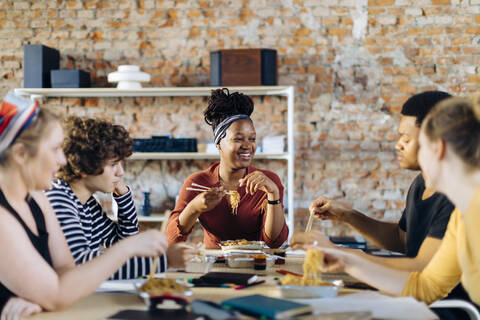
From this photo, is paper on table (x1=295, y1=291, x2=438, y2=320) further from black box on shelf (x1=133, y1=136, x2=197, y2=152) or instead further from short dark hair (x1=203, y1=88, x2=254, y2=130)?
black box on shelf (x1=133, y1=136, x2=197, y2=152)

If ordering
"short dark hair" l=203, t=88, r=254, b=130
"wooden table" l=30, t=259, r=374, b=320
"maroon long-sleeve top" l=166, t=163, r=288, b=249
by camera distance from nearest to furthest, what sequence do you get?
"wooden table" l=30, t=259, r=374, b=320, "maroon long-sleeve top" l=166, t=163, r=288, b=249, "short dark hair" l=203, t=88, r=254, b=130

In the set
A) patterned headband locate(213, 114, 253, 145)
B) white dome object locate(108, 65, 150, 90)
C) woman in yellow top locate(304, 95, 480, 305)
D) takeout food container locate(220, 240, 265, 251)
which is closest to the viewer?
woman in yellow top locate(304, 95, 480, 305)

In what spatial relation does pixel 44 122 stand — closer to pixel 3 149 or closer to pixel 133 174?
pixel 3 149

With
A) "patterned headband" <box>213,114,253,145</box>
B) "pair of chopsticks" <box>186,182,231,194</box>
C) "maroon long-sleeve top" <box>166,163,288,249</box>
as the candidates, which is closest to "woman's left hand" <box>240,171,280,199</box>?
"maroon long-sleeve top" <box>166,163,288,249</box>

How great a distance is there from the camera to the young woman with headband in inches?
55.4

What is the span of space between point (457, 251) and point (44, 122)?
1421 mm

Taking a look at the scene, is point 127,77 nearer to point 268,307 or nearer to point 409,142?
point 409,142

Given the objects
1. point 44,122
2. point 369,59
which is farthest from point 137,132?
point 44,122

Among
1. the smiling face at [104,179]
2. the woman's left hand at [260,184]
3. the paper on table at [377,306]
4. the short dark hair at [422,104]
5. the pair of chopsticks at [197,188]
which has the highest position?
the short dark hair at [422,104]

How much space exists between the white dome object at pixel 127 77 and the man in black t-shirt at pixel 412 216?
2.46 metres

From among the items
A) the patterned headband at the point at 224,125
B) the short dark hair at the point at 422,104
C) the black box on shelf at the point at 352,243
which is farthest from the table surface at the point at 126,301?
the black box on shelf at the point at 352,243

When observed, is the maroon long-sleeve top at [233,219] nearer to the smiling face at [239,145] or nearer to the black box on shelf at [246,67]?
the smiling face at [239,145]

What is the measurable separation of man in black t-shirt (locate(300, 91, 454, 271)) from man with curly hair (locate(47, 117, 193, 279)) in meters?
0.63

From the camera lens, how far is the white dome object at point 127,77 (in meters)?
4.41
